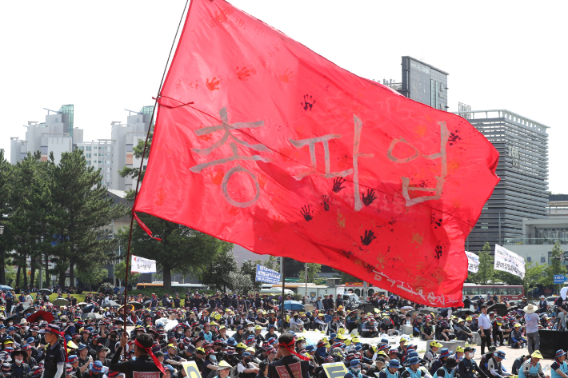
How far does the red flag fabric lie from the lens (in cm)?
757

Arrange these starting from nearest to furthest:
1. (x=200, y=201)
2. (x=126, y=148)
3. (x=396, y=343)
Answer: (x=200, y=201), (x=396, y=343), (x=126, y=148)

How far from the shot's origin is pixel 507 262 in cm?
3084

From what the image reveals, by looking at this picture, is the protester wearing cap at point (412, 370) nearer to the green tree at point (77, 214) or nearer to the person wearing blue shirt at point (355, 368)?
the person wearing blue shirt at point (355, 368)

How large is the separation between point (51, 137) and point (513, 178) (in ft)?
343

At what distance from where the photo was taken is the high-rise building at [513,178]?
13300 centimetres

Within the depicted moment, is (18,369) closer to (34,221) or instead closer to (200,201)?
(200,201)

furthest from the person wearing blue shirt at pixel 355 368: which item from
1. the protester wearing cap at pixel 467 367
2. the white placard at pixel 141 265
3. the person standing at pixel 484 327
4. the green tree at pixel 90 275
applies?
the green tree at pixel 90 275

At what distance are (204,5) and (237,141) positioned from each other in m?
1.59

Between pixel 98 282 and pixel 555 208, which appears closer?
pixel 98 282

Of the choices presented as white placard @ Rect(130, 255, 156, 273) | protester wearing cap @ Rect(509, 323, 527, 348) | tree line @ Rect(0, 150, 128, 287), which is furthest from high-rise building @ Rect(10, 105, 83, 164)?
protester wearing cap @ Rect(509, 323, 527, 348)

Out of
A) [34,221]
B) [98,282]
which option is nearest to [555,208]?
[98,282]

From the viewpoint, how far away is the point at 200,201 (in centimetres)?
754

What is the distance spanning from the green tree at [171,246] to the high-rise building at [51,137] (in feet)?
352

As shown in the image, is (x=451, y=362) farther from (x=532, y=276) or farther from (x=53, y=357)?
(x=532, y=276)
